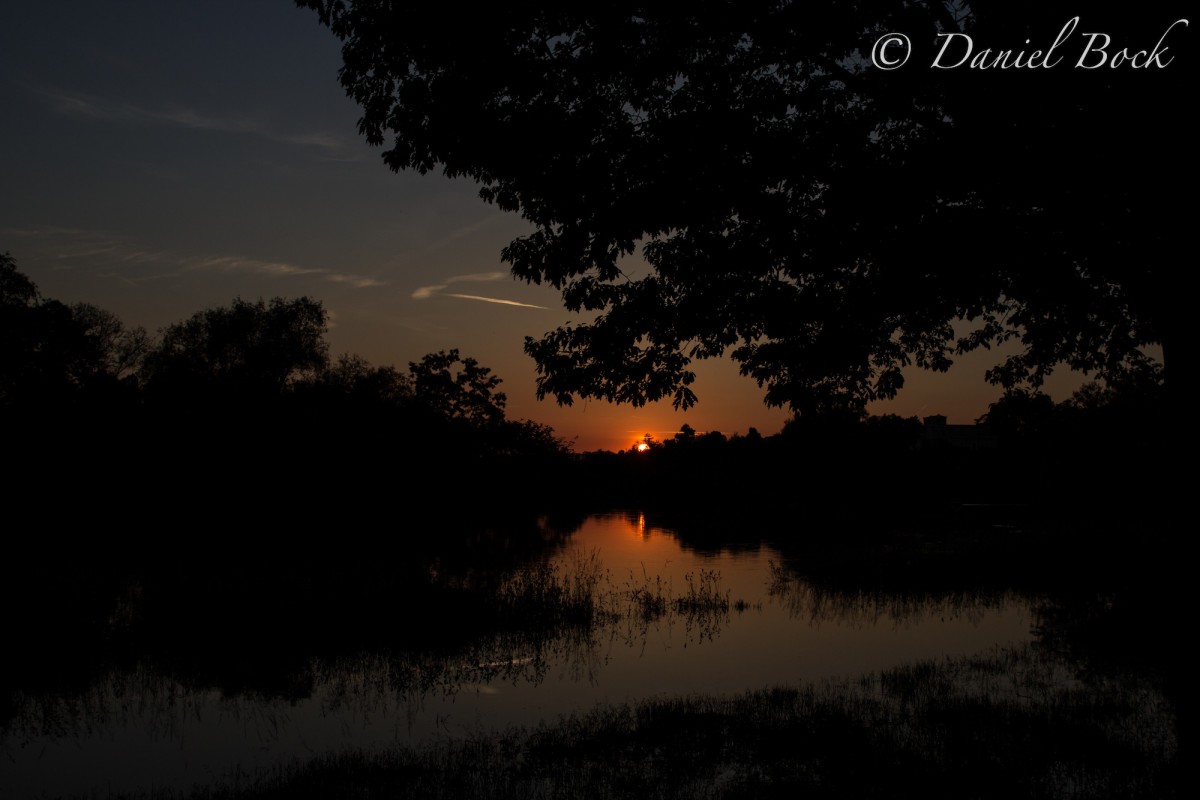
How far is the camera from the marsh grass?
949 centimetres

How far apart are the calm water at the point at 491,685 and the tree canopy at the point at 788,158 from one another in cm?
704

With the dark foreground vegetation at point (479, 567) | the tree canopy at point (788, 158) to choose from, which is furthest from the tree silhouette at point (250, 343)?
the tree canopy at point (788, 158)

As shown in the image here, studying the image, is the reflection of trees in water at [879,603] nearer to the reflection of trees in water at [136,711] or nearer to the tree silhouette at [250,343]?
the reflection of trees in water at [136,711]

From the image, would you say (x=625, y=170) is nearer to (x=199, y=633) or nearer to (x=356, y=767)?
(x=356, y=767)

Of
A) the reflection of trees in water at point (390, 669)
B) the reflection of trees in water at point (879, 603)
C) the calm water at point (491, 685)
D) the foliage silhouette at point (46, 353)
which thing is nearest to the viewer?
the calm water at point (491, 685)

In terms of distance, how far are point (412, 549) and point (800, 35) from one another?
110 feet

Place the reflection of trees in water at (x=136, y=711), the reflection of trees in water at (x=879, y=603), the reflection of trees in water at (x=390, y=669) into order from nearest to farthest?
the reflection of trees in water at (x=136, y=711) → the reflection of trees in water at (x=390, y=669) → the reflection of trees in water at (x=879, y=603)

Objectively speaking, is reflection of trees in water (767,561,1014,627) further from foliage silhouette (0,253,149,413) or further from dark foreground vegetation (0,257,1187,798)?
foliage silhouette (0,253,149,413)

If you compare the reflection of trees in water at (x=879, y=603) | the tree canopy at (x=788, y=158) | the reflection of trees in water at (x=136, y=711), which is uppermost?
the tree canopy at (x=788, y=158)

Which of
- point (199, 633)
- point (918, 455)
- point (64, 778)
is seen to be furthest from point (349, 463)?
point (918, 455)

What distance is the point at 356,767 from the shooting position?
11.1 meters

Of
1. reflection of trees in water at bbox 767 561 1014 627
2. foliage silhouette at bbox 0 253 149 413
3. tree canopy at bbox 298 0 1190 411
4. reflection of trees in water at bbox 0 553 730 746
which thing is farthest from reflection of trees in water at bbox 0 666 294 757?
foliage silhouette at bbox 0 253 149 413

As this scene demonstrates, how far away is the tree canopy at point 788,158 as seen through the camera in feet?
29.8

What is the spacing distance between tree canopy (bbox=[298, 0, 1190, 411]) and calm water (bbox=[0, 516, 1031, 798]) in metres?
7.04
